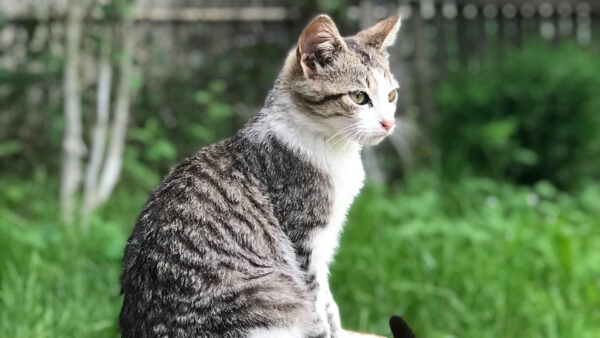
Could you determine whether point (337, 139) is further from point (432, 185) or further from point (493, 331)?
point (432, 185)

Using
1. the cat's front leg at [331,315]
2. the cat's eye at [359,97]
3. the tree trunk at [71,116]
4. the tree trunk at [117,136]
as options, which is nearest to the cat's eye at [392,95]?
the cat's eye at [359,97]

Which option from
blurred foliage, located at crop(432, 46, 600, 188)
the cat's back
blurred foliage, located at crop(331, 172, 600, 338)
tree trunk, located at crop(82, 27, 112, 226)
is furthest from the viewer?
blurred foliage, located at crop(432, 46, 600, 188)

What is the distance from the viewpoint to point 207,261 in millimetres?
2355

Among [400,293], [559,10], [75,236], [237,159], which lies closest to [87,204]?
[75,236]

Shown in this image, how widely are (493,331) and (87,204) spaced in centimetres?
308

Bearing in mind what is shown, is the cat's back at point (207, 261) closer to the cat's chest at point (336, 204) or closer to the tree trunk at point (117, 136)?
the cat's chest at point (336, 204)

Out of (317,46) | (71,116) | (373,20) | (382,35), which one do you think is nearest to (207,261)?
(317,46)

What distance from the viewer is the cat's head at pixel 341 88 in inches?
101

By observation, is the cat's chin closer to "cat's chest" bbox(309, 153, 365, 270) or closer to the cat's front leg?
"cat's chest" bbox(309, 153, 365, 270)

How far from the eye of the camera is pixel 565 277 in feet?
14.6

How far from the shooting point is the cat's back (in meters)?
2.31

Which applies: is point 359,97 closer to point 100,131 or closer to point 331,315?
point 331,315

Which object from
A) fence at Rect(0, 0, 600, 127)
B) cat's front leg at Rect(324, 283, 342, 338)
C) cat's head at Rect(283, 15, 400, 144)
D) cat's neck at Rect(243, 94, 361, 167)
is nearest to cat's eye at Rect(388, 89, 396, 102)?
cat's head at Rect(283, 15, 400, 144)

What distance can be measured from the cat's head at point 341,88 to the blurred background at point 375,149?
1561mm
